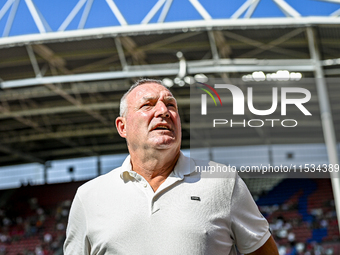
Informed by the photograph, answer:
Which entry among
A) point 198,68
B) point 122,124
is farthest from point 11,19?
point 122,124

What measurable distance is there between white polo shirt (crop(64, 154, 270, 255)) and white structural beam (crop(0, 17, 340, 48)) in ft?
35.4

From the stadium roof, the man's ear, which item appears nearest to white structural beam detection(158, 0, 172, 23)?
the stadium roof

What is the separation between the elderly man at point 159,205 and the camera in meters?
1.62

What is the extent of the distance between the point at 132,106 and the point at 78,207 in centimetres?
54

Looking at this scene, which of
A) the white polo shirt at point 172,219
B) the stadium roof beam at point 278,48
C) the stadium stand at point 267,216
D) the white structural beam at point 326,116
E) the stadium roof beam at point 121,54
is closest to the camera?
the white polo shirt at point 172,219

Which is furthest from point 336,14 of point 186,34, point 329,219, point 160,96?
point 329,219

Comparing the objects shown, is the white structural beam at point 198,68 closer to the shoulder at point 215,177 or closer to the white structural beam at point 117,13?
the white structural beam at point 117,13

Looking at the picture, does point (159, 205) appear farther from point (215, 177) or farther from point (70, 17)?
point (70, 17)

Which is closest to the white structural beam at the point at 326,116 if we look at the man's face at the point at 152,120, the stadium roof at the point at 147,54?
the stadium roof at the point at 147,54

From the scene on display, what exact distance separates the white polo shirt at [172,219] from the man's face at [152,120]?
Result: 0.15 metres

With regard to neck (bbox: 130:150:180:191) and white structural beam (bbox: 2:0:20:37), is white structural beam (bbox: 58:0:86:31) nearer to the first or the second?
white structural beam (bbox: 2:0:20:37)

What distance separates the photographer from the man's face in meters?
1.79

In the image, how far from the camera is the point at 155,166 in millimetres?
1854

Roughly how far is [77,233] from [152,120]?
63 cm
